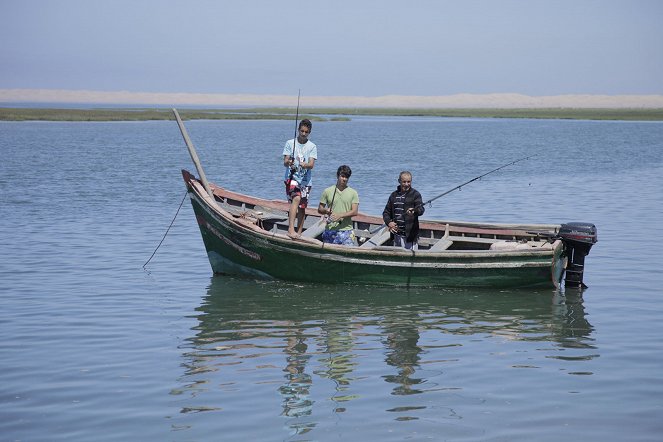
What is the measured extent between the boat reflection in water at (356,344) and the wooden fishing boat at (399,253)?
233 mm

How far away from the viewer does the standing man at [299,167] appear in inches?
521

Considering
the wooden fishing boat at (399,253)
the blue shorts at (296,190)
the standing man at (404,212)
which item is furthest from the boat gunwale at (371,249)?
the blue shorts at (296,190)

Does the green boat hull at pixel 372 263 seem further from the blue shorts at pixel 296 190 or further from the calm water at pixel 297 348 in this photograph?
the blue shorts at pixel 296 190

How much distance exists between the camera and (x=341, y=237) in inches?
537

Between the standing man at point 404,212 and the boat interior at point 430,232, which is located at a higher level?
the standing man at point 404,212

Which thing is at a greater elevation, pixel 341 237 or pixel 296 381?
pixel 341 237

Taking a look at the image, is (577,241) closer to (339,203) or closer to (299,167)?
(339,203)

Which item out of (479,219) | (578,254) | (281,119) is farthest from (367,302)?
(281,119)

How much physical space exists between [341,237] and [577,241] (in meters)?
3.40

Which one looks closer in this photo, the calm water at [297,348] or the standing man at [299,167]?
the calm water at [297,348]

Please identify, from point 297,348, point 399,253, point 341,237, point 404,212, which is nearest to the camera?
point 297,348

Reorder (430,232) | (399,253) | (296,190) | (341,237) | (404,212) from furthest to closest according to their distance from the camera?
(430,232)
(341,237)
(296,190)
(404,212)
(399,253)

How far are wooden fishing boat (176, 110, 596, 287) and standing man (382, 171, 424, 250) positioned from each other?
1.03 feet

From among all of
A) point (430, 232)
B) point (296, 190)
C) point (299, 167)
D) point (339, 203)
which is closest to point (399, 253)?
point (339, 203)
